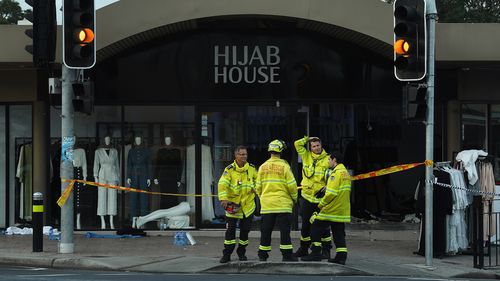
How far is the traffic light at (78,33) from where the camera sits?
1242 centimetres

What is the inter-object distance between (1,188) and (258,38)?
6766mm

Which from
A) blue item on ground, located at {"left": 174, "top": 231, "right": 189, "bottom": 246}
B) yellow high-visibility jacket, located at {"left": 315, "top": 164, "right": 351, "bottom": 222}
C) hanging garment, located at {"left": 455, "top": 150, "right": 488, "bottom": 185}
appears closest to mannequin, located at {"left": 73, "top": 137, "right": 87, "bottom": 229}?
blue item on ground, located at {"left": 174, "top": 231, "right": 189, "bottom": 246}

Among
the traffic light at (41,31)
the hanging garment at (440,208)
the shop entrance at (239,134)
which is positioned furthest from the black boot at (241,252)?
the traffic light at (41,31)

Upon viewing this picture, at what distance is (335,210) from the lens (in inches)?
457

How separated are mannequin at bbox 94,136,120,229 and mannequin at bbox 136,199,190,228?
0.66 m

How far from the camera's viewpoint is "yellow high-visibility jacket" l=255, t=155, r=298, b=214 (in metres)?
11.7

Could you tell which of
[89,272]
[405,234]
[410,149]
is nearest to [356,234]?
[405,234]

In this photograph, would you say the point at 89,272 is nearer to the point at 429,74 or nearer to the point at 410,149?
the point at 429,74

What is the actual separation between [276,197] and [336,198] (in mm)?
932

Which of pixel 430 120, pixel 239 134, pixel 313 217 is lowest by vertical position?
pixel 313 217

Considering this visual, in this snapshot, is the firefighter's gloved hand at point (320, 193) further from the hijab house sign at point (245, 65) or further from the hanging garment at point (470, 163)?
the hijab house sign at point (245, 65)

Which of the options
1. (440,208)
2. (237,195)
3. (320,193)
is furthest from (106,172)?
(440,208)

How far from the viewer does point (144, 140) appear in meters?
16.6

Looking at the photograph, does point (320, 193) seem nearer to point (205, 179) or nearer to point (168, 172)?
point (205, 179)
